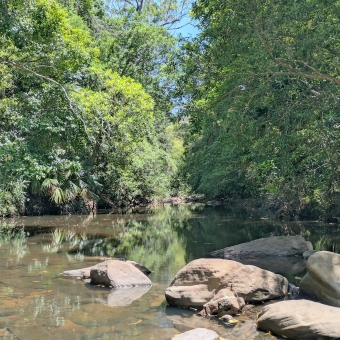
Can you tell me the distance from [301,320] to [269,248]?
20.2 feet

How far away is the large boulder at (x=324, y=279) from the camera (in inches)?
257

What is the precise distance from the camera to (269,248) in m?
11.4

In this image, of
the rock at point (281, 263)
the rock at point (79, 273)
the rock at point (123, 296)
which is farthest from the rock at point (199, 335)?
the rock at point (281, 263)

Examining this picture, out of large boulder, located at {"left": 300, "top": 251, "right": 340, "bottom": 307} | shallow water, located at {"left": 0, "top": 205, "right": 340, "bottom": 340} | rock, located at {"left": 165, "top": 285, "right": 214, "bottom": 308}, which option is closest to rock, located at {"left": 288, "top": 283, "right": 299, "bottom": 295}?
large boulder, located at {"left": 300, "top": 251, "right": 340, "bottom": 307}

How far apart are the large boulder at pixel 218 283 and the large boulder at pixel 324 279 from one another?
18.8 inches

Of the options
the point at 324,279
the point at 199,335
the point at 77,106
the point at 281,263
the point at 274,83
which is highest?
the point at 274,83

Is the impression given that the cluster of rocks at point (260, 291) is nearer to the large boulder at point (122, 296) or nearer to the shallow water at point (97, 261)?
the shallow water at point (97, 261)

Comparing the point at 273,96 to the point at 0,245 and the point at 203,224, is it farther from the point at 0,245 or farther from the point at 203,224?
the point at 203,224

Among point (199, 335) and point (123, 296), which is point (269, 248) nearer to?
point (123, 296)

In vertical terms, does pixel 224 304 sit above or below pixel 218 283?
below

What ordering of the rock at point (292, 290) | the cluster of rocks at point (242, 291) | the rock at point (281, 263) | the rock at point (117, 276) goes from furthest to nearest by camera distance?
1. the rock at point (281, 263)
2. the rock at point (117, 276)
3. the rock at point (292, 290)
4. the cluster of rocks at point (242, 291)

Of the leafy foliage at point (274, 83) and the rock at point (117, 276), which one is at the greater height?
the leafy foliage at point (274, 83)

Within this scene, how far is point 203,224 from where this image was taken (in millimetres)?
19156

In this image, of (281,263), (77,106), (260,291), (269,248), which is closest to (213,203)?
(269,248)
